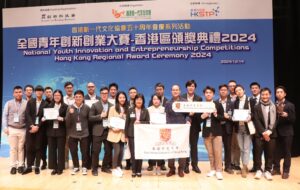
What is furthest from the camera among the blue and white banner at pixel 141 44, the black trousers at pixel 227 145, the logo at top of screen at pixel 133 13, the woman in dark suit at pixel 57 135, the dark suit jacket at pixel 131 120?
the logo at top of screen at pixel 133 13

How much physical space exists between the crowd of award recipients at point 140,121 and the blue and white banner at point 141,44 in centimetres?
124

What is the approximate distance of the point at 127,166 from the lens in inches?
214

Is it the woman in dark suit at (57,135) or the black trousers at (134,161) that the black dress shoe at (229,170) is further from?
the woman in dark suit at (57,135)

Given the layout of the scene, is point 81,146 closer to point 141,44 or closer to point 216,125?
point 216,125

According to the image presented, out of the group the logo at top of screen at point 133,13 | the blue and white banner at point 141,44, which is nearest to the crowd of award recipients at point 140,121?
the blue and white banner at point 141,44

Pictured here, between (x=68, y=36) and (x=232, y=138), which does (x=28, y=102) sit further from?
(x=232, y=138)

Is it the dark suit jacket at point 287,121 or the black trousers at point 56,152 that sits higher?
the dark suit jacket at point 287,121

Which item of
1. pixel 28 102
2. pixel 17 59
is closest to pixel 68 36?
pixel 17 59

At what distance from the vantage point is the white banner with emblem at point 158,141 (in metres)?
4.69

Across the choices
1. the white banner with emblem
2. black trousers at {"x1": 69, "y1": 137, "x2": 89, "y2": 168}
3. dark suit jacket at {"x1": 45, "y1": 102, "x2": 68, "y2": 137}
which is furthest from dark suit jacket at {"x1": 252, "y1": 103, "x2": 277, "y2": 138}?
dark suit jacket at {"x1": 45, "y1": 102, "x2": 68, "y2": 137}

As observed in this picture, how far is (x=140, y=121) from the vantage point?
15.7 ft

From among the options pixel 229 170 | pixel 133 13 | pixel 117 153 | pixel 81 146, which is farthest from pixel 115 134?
pixel 133 13

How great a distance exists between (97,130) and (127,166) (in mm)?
906

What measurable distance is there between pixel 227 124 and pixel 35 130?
9.87 feet
